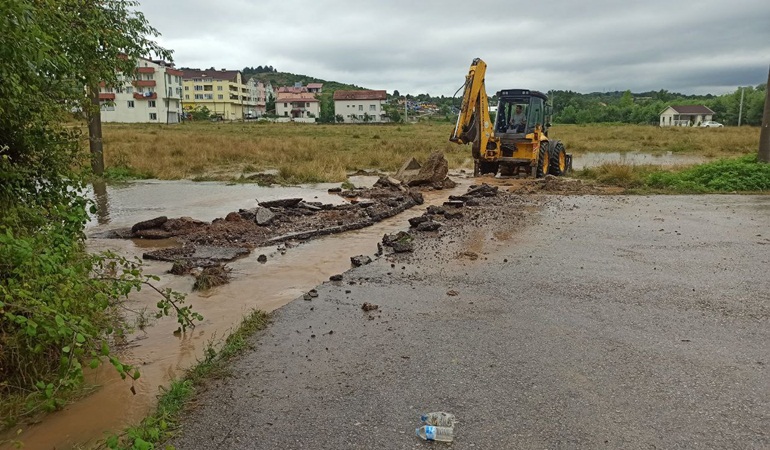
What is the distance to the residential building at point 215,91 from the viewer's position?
115250 millimetres

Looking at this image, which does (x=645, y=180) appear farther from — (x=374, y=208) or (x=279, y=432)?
(x=279, y=432)

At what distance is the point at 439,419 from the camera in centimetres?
387

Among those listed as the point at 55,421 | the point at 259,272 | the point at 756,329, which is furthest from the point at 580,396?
the point at 259,272

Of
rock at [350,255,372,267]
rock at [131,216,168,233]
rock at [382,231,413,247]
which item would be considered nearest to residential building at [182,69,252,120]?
rock at [131,216,168,233]

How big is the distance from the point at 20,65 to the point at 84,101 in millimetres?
2068

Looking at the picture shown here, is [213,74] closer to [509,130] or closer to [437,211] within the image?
[509,130]

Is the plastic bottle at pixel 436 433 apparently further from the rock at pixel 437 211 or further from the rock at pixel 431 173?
the rock at pixel 431 173

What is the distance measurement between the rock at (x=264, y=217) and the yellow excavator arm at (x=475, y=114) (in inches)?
332

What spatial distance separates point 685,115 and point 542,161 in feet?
347

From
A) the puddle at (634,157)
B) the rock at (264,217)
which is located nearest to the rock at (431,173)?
the rock at (264,217)

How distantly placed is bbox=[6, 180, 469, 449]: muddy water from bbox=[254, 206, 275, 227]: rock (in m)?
1.61

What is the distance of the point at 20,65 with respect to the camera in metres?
3.55

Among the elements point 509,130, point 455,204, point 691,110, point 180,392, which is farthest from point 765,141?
point 691,110

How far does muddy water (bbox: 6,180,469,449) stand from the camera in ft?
13.4
